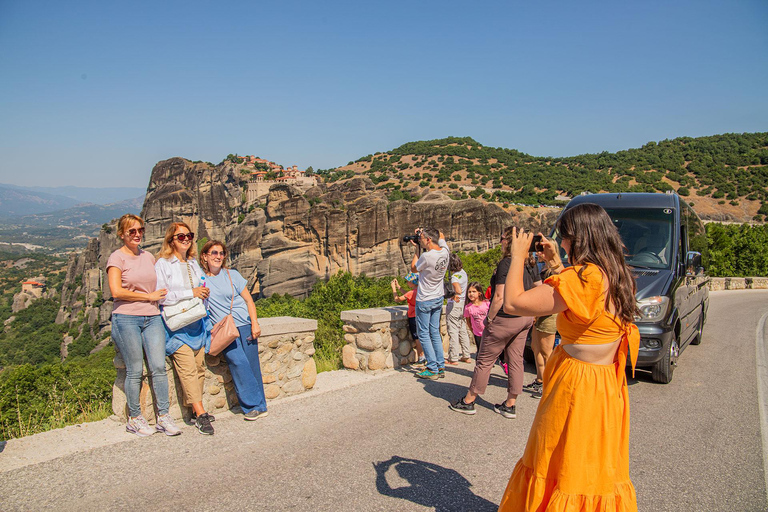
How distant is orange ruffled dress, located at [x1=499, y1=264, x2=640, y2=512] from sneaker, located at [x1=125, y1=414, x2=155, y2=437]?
10.7ft

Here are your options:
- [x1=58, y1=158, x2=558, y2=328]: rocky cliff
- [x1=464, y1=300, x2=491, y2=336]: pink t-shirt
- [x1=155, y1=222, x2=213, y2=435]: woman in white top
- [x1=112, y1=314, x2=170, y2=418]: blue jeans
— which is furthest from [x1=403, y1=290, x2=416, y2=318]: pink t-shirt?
[x1=58, y1=158, x2=558, y2=328]: rocky cliff

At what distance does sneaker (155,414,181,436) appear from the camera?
4211 mm

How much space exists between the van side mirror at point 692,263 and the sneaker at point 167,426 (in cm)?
695

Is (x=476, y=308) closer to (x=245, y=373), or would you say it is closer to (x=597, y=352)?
(x=245, y=373)

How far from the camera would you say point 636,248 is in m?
7.09

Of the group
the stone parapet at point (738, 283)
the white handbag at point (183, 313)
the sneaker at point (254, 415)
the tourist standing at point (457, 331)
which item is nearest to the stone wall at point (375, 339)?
the tourist standing at point (457, 331)

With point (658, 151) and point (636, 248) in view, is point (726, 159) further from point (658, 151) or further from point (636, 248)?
point (636, 248)

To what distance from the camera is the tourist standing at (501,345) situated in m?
4.82

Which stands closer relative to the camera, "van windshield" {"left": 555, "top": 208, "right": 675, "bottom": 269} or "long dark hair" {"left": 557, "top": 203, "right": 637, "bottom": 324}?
"long dark hair" {"left": 557, "top": 203, "right": 637, "bottom": 324}

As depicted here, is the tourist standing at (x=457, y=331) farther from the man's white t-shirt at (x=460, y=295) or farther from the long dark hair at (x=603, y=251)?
the long dark hair at (x=603, y=251)

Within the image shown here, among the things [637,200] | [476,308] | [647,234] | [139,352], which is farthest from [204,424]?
[637,200]

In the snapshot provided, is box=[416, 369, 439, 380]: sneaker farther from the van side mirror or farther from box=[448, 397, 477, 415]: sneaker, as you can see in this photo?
the van side mirror

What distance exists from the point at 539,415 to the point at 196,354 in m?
3.42

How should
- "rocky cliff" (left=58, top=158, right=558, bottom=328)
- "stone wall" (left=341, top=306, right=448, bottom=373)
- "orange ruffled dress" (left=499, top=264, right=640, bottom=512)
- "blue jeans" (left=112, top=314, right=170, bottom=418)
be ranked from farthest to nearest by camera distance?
"rocky cliff" (left=58, top=158, right=558, bottom=328)
"stone wall" (left=341, top=306, right=448, bottom=373)
"blue jeans" (left=112, top=314, right=170, bottom=418)
"orange ruffled dress" (left=499, top=264, right=640, bottom=512)
